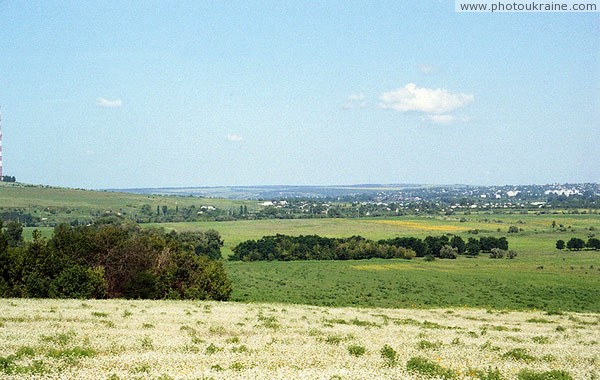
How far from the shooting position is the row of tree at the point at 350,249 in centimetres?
12094

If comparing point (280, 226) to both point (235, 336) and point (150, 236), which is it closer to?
point (150, 236)

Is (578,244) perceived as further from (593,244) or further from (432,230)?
(432,230)

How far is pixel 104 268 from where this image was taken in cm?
4722

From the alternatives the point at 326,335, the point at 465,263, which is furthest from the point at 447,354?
the point at 465,263

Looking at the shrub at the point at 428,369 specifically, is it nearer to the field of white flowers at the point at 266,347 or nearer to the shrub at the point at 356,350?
the field of white flowers at the point at 266,347

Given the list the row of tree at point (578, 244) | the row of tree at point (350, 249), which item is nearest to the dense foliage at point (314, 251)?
the row of tree at point (350, 249)

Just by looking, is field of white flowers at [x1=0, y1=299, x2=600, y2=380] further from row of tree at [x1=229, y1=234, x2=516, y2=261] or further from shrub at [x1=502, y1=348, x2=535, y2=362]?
row of tree at [x1=229, y1=234, x2=516, y2=261]

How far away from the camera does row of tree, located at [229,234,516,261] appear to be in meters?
121

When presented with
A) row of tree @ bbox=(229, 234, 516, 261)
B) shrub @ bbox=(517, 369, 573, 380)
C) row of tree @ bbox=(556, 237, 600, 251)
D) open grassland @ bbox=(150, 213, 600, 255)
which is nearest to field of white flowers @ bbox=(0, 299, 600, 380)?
shrub @ bbox=(517, 369, 573, 380)

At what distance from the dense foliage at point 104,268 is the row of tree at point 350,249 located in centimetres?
6652

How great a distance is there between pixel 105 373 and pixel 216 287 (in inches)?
1443

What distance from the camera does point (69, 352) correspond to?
53.0 ft

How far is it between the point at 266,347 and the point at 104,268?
1254 inches

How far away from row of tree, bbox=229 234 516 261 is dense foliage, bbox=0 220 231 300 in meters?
66.5
